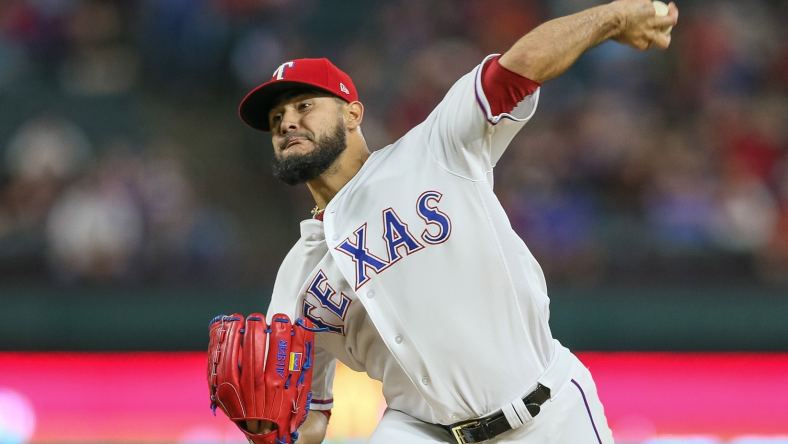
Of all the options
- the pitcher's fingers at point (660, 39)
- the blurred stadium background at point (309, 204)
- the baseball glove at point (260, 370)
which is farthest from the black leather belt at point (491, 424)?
the blurred stadium background at point (309, 204)

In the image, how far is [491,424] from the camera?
124 inches

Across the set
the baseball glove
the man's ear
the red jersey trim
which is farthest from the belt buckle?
the man's ear

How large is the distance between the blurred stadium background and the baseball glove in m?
2.64

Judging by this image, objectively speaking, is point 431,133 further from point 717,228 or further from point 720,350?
point 717,228

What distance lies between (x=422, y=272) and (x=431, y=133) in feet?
1.30

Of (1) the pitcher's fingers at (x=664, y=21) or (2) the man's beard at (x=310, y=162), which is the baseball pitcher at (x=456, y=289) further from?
(2) the man's beard at (x=310, y=162)

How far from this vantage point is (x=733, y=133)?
7.93 metres

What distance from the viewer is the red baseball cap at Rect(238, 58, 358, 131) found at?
A: 3525mm

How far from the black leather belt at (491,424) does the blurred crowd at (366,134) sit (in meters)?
3.62

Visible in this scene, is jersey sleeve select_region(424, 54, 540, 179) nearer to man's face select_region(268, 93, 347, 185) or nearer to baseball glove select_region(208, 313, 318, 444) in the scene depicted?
man's face select_region(268, 93, 347, 185)

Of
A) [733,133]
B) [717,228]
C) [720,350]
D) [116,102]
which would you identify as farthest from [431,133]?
[116,102]

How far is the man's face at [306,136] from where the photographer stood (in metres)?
3.47

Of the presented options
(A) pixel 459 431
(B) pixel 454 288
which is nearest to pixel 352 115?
(B) pixel 454 288

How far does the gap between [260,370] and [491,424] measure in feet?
2.06
